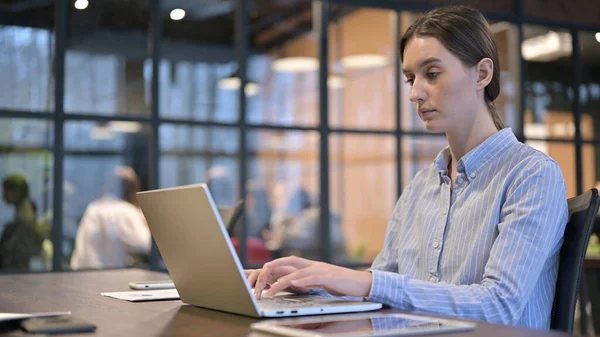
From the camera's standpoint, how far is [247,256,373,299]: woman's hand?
146 centimetres

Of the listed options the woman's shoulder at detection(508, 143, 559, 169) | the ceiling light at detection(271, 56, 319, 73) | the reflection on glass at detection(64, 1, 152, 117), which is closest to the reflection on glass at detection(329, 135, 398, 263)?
the ceiling light at detection(271, 56, 319, 73)

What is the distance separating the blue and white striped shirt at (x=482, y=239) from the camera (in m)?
1.53

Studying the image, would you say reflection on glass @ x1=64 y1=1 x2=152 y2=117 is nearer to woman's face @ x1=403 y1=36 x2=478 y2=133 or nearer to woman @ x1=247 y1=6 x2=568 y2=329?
woman @ x1=247 y1=6 x2=568 y2=329

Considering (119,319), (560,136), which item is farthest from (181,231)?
(560,136)

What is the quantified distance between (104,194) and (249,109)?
3.98ft

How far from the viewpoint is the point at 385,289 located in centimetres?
152

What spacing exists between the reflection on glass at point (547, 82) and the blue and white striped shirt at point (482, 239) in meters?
4.93

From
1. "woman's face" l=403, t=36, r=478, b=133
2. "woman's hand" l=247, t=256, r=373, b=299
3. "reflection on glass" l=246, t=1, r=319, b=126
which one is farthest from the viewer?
"reflection on glass" l=246, t=1, r=319, b=126

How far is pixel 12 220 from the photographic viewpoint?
4.90 metres

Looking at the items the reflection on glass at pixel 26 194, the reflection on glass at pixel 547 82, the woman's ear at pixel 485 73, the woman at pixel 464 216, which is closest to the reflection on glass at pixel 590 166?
the reflection on glass at pixel 547 82

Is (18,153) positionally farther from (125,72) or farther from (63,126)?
(125,72)

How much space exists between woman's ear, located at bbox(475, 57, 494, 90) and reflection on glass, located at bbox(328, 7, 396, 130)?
13.3 ft

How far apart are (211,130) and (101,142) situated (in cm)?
77

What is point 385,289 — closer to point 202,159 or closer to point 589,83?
point 202,159
